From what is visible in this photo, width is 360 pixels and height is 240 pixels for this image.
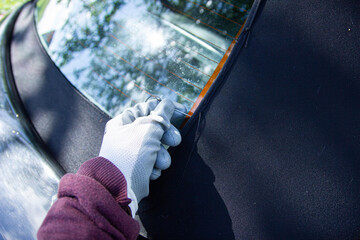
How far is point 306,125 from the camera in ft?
3.67

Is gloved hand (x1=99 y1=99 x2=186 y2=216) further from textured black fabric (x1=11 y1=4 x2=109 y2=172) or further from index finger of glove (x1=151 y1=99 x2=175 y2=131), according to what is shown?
textured black fabric (x1=11 y1=4 x2=109 y2=172)

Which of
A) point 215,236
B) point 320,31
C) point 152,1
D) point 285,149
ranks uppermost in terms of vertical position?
point 320,31

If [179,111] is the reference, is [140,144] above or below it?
below

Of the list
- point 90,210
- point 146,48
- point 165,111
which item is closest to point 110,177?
point 90,210

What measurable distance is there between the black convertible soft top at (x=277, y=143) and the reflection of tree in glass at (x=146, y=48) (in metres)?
0.15

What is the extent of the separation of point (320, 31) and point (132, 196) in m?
1.16

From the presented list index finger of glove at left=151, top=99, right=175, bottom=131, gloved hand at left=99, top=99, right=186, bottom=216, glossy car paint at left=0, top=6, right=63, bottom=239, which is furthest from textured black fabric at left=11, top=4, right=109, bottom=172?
index finger of glove at left=151, top=99, right=175, bottom=131

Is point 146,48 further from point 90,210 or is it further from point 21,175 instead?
point 21,175

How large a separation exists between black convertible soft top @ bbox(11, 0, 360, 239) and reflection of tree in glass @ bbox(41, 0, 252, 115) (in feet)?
0.49

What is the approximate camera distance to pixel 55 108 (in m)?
1.44

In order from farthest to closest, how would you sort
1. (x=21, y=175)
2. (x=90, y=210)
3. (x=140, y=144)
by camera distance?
(x=21, y=175) → (x=140, y=144) → (x=90, y=210)

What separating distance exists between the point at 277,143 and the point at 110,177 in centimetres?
76

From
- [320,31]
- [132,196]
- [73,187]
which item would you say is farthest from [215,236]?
[320,31]

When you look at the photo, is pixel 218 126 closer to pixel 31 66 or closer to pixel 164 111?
pixel 164 111
